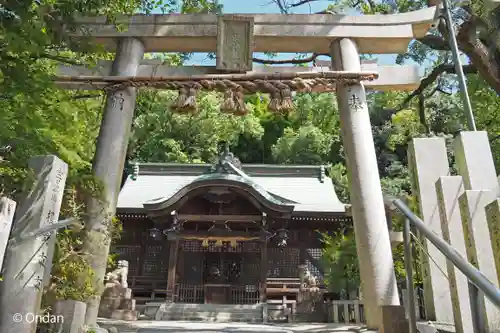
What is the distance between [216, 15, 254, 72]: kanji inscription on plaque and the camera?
6.55 metres

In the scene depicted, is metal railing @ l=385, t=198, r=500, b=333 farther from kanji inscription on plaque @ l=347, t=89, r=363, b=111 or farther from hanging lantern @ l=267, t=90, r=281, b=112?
hanging lantern @ l=267, t=90, r=281, b=112

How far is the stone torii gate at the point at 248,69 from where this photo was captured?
608 centimetres

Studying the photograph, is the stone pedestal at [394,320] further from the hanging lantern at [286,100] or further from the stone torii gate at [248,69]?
the hanging lantern at [286,100]

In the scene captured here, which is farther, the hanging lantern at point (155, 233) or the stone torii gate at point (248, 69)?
the hanging lantern at point (155, 233)

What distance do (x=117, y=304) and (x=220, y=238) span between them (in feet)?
12.1

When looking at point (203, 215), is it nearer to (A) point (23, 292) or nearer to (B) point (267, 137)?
(A) point (23, 292)

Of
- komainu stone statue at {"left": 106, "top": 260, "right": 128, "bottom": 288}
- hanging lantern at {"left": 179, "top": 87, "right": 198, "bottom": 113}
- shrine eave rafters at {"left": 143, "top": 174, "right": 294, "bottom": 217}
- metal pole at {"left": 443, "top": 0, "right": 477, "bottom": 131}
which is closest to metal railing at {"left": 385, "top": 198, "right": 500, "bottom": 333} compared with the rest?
hanging lantern at {"left": 179, "top": 87, "right": 198, "bottom": 113}

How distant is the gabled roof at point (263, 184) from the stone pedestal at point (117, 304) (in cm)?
283

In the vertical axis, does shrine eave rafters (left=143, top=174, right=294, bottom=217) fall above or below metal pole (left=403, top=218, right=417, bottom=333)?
above

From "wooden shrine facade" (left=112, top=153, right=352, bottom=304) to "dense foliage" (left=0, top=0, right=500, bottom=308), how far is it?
6.09ft

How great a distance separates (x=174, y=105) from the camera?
6523 mm

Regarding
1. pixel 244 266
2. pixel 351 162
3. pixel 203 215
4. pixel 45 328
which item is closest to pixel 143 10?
pixel 351 162

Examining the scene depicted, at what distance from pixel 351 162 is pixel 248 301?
8.72m

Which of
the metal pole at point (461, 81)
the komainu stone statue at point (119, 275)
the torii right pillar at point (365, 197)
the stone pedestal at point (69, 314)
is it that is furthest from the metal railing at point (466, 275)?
the komainu stone statue at point (119, 275)
